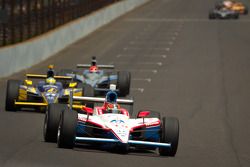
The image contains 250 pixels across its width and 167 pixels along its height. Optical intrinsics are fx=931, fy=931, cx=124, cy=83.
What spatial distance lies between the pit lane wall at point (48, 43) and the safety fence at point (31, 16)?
0.40 meters

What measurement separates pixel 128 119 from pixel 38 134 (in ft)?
8.18

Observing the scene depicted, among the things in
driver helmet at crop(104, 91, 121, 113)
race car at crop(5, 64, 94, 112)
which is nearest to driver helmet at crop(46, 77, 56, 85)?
race car at crop(5, 64, 94, 112)

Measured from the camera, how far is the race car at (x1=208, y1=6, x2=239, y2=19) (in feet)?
213

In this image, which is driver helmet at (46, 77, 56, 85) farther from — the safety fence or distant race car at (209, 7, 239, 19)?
distant race car at (209, 7, 239, 19)

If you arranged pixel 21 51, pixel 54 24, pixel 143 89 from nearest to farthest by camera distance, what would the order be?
pixel 143 89, pixel 21 51, pixel 54 24

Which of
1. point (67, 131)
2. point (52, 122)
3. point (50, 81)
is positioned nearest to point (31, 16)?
point (50, 81)

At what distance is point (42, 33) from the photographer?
4003 centimetres

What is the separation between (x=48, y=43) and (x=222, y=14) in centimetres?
2758

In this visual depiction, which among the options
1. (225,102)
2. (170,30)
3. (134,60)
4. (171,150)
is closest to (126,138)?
(171,150)

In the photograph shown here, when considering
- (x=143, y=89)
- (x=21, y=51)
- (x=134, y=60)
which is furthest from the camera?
(x=134, y=60)

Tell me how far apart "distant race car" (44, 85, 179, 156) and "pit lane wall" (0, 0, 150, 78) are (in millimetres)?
15615

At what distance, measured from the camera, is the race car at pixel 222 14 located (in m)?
64.9

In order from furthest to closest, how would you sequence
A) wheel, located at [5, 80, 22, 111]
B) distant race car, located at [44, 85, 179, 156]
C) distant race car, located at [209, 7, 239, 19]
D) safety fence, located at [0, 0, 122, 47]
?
distant race car, located at [209, 7, 239, 19], safety fence, located at [0, 0, 122, 47], wheel, located at [5, 80, 22, 111], distant race car, located at [44, 85, 179, 156]

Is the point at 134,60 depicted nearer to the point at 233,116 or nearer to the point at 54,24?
the point at 54,24
